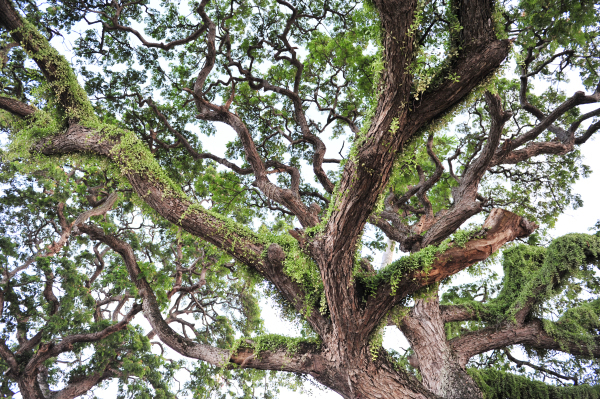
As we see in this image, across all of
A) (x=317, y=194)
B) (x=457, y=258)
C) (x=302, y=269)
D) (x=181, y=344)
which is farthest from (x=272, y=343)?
(x=317, y=194)

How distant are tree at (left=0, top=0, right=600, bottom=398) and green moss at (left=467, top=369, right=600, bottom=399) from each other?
33 mm

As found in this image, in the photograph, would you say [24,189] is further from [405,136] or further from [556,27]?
[556,27]

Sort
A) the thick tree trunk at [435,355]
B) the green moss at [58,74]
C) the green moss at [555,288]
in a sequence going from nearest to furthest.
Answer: the green moss at [58,74]
the thick tree trunk at [435,355]
the green moss at [555,288]

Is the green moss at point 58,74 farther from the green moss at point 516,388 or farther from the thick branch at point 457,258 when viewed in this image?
the green moss at point 516,388

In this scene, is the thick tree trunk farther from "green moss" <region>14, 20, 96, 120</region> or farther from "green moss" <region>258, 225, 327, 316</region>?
"green moss" <region>14, 20, 96, 120</region>

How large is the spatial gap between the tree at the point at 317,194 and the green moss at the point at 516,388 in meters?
0.03

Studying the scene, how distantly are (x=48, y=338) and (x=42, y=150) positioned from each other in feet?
15.0

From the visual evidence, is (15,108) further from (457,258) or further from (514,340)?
(514,340)

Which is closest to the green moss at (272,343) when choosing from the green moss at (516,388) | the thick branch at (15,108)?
the green moss at (516,388)

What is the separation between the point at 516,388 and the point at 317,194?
5.04m

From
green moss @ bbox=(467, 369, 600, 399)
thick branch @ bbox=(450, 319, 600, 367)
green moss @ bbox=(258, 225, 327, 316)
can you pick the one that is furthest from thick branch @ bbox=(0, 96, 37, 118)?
green moss @ bbox=(467, 369, 600, 399)

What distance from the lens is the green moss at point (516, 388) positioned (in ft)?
19.1

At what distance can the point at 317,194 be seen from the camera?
8.02m

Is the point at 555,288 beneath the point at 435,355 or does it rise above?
above
